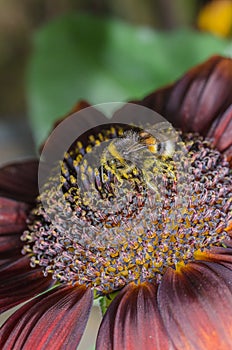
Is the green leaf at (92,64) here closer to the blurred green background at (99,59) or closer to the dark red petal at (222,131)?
the blurred green background at (99,59)

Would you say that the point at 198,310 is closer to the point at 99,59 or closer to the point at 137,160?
the point at 137,160

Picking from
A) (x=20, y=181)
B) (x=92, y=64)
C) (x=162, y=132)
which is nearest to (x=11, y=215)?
(x=20, y=181)

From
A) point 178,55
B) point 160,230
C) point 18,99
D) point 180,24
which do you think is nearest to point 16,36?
point 18,99

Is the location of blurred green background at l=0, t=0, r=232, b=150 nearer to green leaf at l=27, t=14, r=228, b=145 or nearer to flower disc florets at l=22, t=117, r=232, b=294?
green leaf at l=27, t=14, r=228, b=145

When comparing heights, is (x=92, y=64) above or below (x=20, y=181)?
above

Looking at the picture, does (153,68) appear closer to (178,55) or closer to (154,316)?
(178,55)

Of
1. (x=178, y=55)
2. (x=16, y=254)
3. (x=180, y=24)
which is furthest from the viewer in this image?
(x=180, y=24)

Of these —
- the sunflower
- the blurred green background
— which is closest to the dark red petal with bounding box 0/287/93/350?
the sunflower

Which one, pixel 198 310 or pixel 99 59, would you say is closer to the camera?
pixel 198 310

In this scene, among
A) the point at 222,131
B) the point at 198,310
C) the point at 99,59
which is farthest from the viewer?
the point at 99,59
